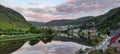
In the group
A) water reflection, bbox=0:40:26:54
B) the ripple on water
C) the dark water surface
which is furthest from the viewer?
the dark water surface

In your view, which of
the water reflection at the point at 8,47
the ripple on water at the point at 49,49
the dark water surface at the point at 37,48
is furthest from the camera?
the dark water surface at the point at 37,48

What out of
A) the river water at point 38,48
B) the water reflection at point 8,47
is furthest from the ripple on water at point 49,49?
→ the water reflection at point 8,47

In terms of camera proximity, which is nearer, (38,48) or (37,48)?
(37,48)

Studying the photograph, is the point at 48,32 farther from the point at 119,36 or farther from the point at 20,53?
the point at 119,36

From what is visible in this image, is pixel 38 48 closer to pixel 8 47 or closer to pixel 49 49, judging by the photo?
pixel 49 49

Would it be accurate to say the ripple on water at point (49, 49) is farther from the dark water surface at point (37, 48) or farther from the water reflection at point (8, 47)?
the water reflection at point (8, 47)

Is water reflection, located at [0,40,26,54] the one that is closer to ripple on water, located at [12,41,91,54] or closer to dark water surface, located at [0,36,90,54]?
dark water surface, located at [0,36,90,54]

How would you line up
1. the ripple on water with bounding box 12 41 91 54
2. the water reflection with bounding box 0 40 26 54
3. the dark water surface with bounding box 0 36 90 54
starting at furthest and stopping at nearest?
1. the dark water surface with bounding box 0 36 90 54
2. the water reflection with bounding box 0 40 26 54
3. the ripple on water with bounding box 12 41 91 54

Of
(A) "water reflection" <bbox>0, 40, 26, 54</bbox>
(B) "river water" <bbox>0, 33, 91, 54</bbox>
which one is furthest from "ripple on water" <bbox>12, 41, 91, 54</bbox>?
(A) "water reflection" <bbox>0, 40, 26, 54</bbox>

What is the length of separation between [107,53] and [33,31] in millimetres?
133688

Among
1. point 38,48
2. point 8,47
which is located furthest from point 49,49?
point 8,47

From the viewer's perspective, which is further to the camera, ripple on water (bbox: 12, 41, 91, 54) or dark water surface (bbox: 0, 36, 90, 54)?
dark water surface (bbox: 0, 36, 90, 54)

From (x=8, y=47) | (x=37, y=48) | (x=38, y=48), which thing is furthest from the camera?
(x=38, y=48)

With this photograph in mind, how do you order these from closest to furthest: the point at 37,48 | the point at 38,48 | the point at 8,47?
the point at 8,47, the point at 37,48, the point at 38,48
